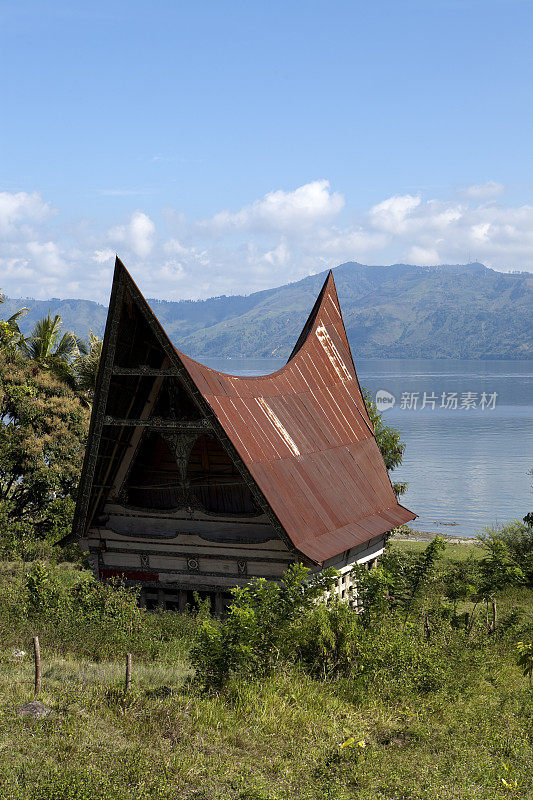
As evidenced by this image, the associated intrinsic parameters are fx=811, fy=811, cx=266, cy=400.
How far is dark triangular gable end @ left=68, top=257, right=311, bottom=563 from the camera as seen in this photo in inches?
752

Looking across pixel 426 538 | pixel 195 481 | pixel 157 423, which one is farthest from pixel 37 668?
pixel 426 538

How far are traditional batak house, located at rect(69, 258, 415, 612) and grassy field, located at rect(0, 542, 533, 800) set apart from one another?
169 inches

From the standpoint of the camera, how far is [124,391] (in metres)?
20.9

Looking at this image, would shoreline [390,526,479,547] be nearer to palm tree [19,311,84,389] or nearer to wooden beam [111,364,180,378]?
palm tree [19,311,84,389]

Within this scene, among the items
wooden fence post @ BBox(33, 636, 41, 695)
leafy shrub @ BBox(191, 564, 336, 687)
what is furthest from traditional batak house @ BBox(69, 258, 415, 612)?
wooden fence post @ BBox(33, 636, 41, 695)

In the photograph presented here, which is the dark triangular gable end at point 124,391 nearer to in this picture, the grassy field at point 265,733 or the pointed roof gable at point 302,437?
the pointed roof gable at point 302,437

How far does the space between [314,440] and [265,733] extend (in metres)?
11.6

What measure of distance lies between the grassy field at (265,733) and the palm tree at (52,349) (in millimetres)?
22874

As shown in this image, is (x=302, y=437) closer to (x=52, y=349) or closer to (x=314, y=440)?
(x=314, y=440)

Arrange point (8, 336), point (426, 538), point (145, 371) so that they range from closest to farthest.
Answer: point (145, 371), point (8, 336), point (426, 538)

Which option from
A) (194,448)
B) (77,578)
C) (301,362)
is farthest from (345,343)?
(77,578)

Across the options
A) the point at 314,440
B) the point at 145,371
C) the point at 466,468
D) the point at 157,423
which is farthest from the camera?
the point at 466,468

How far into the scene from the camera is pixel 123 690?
1344 cm

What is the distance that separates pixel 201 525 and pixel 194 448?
6.77 ft
